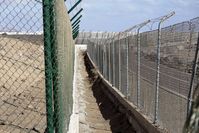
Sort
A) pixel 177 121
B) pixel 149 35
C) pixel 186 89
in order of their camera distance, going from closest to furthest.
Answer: pixel 186 89 < pixel 177 121 < pixel 149 35

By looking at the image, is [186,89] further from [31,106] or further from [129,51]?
[129,51]

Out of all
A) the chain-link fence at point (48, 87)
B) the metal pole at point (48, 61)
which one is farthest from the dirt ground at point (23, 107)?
the metal pole at point (48, 61)

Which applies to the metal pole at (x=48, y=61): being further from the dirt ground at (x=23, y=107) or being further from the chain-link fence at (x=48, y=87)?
the dirt ground at (x=23, y=107)

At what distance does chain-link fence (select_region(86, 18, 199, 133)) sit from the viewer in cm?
686

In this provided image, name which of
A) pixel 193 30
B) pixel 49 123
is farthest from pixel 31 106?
pixel 49 123

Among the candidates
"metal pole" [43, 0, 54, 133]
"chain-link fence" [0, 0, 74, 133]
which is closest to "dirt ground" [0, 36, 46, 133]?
"chain-link fence" [0, 0, 74, 133]

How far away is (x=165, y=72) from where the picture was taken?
8562 millimetres

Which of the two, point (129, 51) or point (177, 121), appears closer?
point (177, 121)

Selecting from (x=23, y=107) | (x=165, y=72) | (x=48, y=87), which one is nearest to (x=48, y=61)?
(x=48, y=87)

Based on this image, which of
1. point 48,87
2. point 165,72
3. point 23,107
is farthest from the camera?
point 23,107

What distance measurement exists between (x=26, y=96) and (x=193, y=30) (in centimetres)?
823

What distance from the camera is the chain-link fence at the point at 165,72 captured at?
6856mm

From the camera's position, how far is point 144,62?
36.9ft

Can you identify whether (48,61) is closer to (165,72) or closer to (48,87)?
(48,87)
